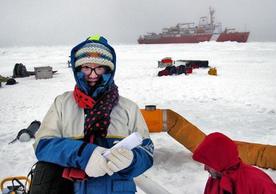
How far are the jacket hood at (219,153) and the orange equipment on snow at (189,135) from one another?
2.06m

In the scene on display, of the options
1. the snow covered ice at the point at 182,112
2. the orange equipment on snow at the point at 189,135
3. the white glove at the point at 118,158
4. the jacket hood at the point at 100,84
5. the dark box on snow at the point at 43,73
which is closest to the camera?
the white glove at the point at 118,158

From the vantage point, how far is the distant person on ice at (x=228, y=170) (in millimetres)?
1968

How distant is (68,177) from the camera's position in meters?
1.84

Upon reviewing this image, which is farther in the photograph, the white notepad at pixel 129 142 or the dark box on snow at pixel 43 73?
the dark box on snow at pixel 43 73

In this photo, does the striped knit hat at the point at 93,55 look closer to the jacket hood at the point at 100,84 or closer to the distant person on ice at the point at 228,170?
the jacket hood at the point at 100,84

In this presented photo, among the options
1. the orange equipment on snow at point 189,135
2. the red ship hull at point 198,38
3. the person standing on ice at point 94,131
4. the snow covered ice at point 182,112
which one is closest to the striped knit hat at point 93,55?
the person standing on ice at point 94,131

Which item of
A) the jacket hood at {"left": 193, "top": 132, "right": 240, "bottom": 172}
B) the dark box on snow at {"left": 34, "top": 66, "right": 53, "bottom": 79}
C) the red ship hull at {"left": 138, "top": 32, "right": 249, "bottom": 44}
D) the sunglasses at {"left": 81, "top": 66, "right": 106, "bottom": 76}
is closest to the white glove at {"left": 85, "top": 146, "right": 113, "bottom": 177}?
the sunglasses at {"left": 81, "top": 66, "right": 106, "bottom": 76}

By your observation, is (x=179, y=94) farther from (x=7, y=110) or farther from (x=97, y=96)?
(x=97, y=96)

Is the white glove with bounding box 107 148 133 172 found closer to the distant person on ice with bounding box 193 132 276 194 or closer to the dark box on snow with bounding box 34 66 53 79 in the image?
the distant person on ice with bounding box 193 132 276 194

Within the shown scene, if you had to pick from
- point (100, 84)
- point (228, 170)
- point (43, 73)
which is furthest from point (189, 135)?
point (43, 73)

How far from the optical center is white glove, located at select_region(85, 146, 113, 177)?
171 cm

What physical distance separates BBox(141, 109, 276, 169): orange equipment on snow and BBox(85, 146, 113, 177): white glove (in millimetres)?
2670

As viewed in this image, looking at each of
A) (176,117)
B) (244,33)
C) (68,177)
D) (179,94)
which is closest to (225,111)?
(179,94)

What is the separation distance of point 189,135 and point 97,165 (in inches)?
108
